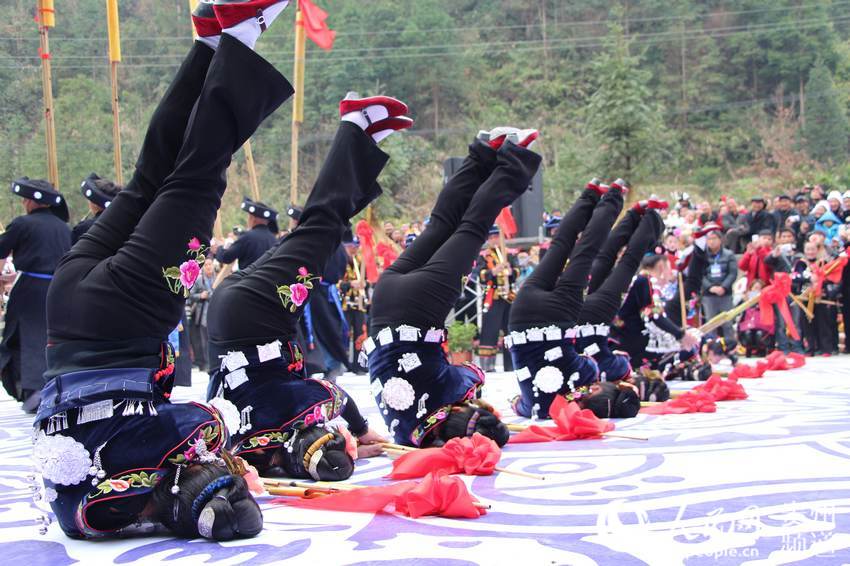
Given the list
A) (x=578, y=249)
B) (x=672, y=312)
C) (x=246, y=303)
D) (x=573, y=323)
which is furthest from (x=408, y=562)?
(x=672, y=312)

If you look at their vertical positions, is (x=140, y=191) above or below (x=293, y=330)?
above

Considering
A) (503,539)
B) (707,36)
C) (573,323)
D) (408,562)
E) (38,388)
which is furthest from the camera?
(707,36)

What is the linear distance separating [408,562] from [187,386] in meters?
6.53

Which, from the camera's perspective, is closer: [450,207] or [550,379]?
[450,207]

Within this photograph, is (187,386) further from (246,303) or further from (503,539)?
(503,539)

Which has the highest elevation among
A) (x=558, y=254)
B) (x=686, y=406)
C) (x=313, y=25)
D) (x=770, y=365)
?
(x=313, y=25)

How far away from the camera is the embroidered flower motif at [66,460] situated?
261 centimetres

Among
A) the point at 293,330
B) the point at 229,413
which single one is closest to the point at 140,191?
the point at 229,413

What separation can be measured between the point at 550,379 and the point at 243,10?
3.29m

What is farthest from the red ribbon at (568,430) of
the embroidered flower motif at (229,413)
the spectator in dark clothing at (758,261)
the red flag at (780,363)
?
the spectator in dark clothing at (758,261)

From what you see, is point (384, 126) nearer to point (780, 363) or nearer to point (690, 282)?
point (690, 282)

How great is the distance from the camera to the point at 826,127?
30656 mm

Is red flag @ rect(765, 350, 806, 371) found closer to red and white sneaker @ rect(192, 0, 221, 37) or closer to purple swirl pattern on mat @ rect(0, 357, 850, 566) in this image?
purple swirl pattern on mat @ rect(0, 357, 850, 566)

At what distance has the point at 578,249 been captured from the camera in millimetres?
5918
